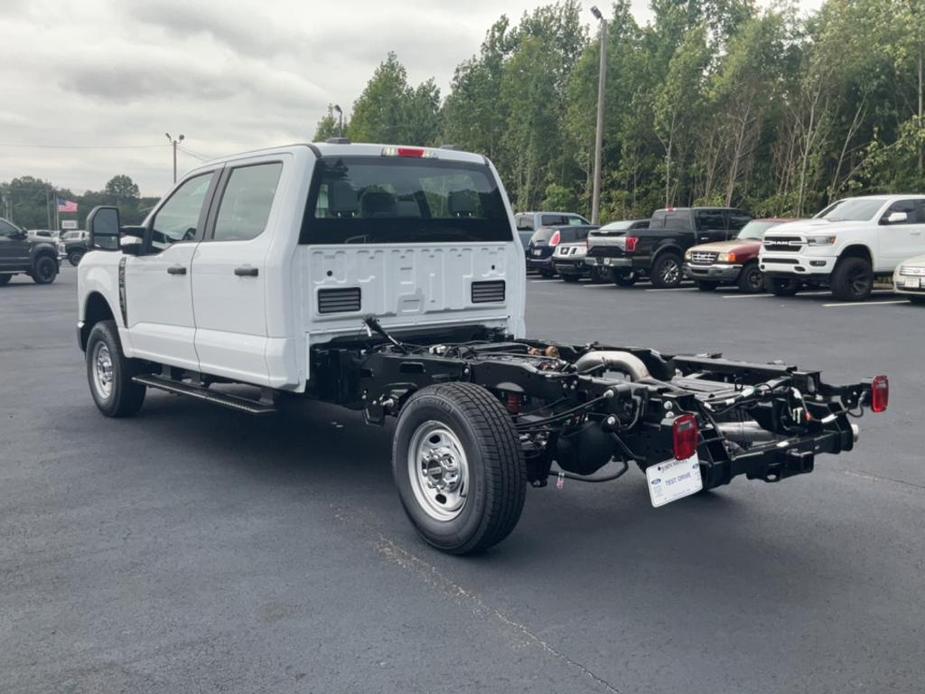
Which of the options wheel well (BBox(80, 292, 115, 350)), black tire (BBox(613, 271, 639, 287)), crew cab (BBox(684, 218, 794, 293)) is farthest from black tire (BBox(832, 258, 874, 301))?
wheel well (BBox(80, 292, 115, 350))

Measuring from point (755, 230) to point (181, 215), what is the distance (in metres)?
17.1

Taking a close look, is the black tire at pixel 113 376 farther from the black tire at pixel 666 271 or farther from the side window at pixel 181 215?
the black tire at pixel 666 271

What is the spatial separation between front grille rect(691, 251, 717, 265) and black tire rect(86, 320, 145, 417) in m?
15.3

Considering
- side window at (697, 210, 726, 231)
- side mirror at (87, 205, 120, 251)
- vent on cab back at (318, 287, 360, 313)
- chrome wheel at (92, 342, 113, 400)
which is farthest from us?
side window at (697, 210, 726, 231)

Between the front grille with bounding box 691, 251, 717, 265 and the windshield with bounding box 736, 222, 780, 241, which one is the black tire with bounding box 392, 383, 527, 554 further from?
the windshield with bounding box 736, 222, 780, 241

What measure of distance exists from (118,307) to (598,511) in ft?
14.1

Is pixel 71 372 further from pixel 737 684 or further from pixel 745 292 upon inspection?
pixel 745 292

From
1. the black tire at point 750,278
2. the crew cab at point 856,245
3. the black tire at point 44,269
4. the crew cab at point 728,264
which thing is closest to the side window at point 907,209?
the crew cab at point 856,245

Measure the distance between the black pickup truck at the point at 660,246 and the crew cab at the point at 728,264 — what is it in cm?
127

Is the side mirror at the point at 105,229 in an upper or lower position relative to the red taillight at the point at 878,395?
upper

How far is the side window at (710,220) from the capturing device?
75.7 ft

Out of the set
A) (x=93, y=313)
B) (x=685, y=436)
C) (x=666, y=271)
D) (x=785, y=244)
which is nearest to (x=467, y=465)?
(x=685, y=436)

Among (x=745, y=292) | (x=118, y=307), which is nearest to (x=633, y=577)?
(x=118, y=307)

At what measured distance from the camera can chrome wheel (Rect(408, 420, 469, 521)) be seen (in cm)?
466
